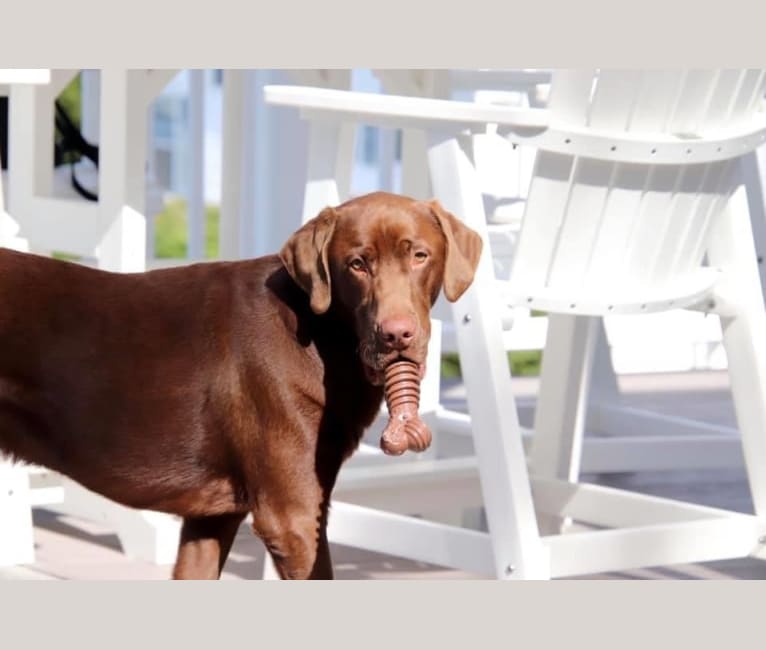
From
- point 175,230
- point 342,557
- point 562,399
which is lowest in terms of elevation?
→ point 175,230

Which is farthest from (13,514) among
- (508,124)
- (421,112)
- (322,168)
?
(508,124)

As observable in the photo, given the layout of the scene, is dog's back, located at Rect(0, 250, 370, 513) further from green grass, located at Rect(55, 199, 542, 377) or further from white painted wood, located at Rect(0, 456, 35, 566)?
green grass, located at Rect(55, 199, 542, 377)

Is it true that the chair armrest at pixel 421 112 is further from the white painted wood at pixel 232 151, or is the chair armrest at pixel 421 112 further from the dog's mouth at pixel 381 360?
the white painted wood at pixel 232 151

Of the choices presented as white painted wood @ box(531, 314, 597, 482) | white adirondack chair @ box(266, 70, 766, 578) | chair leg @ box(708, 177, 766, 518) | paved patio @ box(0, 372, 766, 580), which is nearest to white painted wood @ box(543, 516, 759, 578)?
white adirondack chair @ box(266, 70, 766, 578)

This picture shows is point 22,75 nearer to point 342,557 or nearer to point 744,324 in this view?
point 342,557

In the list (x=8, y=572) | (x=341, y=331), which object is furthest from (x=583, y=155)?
(x=8, y=572)

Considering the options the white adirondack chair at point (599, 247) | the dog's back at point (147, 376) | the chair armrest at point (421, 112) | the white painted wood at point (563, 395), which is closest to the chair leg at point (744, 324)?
the white adirondack chair at point (599, 247)

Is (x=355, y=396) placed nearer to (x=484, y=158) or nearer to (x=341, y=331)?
(x=341, y=331)

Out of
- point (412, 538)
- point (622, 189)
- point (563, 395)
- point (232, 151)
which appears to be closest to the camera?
point (622, 189)

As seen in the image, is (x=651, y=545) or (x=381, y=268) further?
(x=651, y=545)

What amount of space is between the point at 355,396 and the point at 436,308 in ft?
3.43

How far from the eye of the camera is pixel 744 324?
3717 millimetres

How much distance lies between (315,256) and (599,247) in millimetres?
928

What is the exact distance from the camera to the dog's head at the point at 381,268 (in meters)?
2.60
